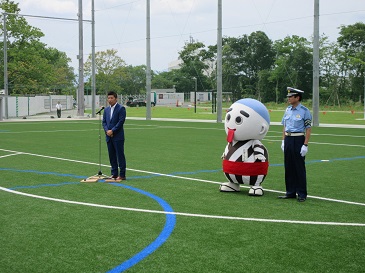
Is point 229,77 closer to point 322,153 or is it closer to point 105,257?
point 322,153

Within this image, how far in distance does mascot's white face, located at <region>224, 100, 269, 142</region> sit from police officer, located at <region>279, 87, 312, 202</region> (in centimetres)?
57

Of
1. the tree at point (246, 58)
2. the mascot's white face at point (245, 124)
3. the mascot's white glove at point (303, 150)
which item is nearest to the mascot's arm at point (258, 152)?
the mascot's white face at point (245, 124)

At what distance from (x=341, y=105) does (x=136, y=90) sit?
66819 mm

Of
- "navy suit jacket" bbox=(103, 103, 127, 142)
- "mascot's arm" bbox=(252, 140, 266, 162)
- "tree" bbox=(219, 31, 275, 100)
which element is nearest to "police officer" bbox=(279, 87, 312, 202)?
"mascot's arm" bbox=(252, 140, 266, 162)

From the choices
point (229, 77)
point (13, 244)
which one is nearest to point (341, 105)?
point (229, 77)

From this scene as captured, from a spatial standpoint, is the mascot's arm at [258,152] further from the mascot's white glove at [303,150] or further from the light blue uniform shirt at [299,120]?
the mascot's white glove at [303,150]

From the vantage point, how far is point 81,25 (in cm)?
5175

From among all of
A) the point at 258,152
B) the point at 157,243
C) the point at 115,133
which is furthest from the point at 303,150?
the point at 115,133

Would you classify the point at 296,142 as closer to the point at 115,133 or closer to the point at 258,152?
the point at 258,152

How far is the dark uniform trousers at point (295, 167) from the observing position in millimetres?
9328

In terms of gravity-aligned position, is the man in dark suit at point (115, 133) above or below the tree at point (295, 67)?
below

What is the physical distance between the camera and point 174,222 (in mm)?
7672

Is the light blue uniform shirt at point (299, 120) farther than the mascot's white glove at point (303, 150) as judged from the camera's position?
Yes

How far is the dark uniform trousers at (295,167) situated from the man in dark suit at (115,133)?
383 cm
